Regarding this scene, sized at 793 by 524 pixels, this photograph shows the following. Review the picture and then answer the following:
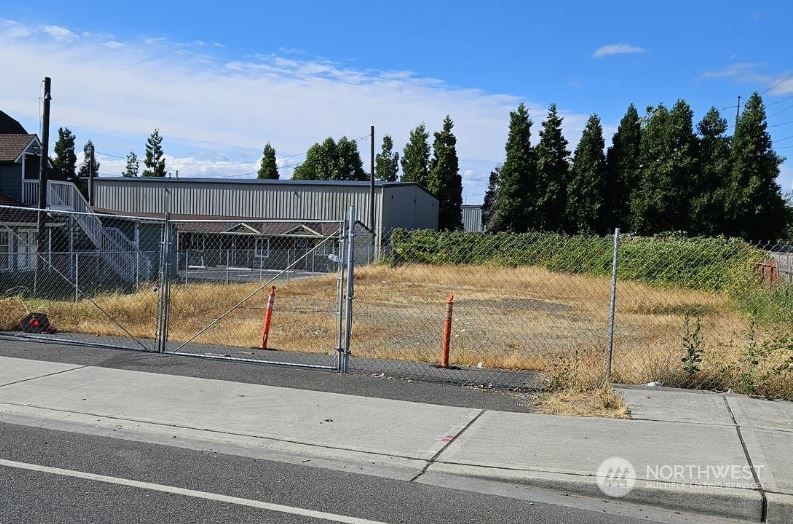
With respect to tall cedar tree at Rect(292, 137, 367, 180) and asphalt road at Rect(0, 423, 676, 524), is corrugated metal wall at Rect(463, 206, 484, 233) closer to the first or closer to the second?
tall cedar tree at Rect(292, 137, 367, 180)

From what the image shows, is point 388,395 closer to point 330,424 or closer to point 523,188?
point 330,424

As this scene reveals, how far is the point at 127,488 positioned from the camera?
5.27 m

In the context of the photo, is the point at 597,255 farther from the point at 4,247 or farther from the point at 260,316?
the point at 4,247

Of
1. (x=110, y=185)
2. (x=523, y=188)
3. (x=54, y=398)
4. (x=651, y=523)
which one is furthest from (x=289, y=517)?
(x=110, y=185)

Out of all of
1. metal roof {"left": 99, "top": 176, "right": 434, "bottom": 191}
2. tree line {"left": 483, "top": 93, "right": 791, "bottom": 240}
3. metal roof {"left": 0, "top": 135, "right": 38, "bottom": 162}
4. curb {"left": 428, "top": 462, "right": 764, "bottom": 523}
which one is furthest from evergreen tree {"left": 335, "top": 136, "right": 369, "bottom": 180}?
curb {"left": 428, "top": 462, "right": 764, "bottom": 523}

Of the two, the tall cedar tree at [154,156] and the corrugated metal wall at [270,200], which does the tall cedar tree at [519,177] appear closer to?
the corrugated metal wall at [270,200]

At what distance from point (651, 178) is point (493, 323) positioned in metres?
32.2

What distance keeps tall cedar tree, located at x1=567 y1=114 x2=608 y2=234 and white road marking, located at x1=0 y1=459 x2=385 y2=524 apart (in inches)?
1793

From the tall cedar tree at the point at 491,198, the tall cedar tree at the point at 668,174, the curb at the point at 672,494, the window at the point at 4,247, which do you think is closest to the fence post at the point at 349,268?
the curb at the point at 672,494

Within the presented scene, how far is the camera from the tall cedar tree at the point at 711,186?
44.8 m

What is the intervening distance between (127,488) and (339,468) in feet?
5.32

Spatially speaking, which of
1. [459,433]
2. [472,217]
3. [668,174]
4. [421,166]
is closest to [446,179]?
[421,166]

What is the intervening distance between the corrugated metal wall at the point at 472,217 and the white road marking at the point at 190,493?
68.7 m

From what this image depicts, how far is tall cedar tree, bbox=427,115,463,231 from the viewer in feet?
200
